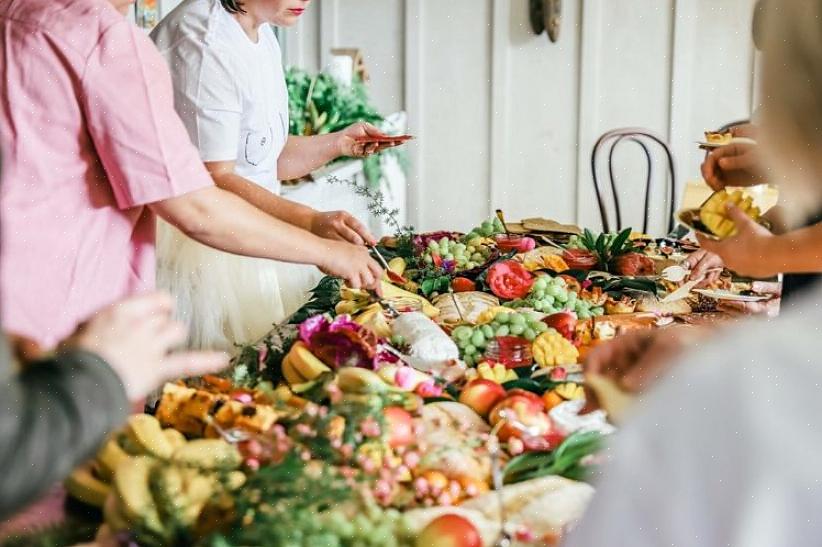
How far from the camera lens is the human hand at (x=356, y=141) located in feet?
8.61

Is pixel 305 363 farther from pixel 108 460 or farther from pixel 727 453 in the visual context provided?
pixel 727 453

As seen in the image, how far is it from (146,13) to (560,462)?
336 centimetres

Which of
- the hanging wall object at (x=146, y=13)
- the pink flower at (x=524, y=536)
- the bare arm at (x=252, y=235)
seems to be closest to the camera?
the pink flower at (x=524, y=536)

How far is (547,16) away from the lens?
552cm

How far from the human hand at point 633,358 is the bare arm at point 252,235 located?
2.45ft

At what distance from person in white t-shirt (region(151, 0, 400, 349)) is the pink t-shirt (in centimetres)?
56

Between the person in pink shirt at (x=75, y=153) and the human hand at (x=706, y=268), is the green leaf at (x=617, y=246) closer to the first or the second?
the human hand at (x=706, y=268)

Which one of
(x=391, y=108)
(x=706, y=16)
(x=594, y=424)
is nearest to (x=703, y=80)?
(x=706, y=16)

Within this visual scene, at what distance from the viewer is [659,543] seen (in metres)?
0.57

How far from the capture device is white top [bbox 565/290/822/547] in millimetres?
536

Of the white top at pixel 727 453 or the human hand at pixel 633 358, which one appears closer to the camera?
the white top at pixel 727 453

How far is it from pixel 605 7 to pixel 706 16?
52 centimetres

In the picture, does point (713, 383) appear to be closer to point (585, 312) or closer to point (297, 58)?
point (585, 312)

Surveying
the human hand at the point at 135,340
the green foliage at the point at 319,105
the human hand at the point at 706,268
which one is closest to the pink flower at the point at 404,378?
the human hand at the point at 135,340
